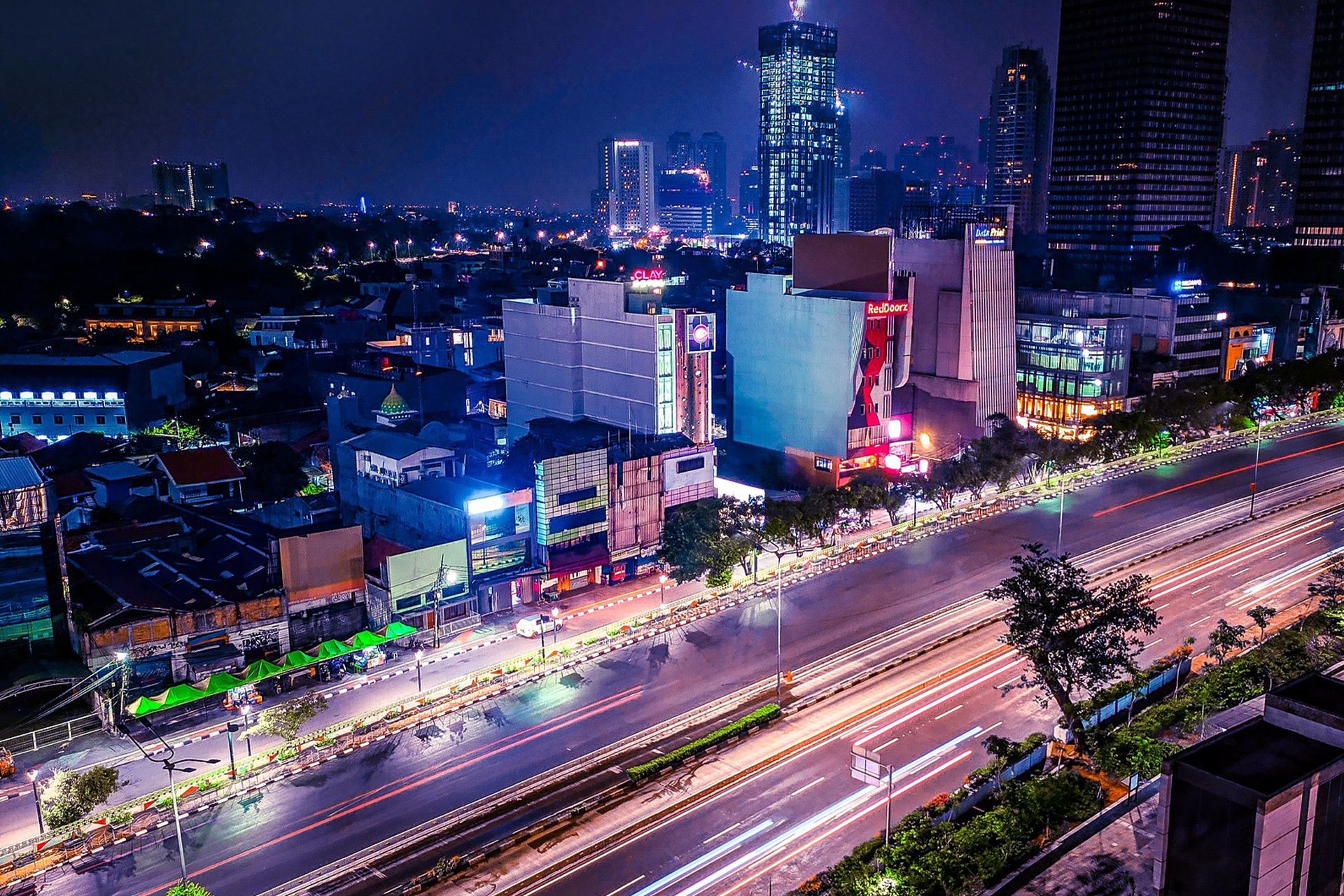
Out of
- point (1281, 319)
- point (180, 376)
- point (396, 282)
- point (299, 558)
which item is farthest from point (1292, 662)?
point (396, 282)

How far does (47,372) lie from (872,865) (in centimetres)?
7280

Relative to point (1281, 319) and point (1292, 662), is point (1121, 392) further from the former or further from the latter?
point (1292, 662)

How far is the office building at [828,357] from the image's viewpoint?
64125 millimetres

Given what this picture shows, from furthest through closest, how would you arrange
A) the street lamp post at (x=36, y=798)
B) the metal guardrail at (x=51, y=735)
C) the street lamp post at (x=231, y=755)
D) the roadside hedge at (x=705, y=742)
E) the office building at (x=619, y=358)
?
the office building at (x=619, y=358) < the metal guardrail at (x=51, y=735) < the street lamp post at (x=231, y=755) < the roadside hedge at (x=705, y=742) < the street lamp post at (x=36, y=798)

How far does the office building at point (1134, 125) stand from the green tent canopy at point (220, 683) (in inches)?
4875

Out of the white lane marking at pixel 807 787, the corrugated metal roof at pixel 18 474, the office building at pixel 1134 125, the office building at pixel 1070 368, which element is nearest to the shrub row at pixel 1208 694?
the white lane marking at pixel 807 787

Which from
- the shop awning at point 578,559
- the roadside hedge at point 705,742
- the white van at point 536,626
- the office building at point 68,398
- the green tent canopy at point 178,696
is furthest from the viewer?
the office building at point 68,398

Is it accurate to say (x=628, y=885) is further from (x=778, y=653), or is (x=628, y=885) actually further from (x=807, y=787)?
(x=778, y=653)

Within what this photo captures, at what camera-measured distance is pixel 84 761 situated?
33.0 meters

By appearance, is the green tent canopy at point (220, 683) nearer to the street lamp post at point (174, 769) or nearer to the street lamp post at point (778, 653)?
the street lamp post at point (174, 769)

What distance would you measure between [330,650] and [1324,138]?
140 m

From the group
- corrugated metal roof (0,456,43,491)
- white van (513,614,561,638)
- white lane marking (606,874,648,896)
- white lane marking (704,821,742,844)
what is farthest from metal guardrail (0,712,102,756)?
white lane marking (704,821,742,844)

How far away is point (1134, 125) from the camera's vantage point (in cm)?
13962

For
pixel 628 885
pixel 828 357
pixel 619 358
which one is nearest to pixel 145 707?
pixel 628 885
